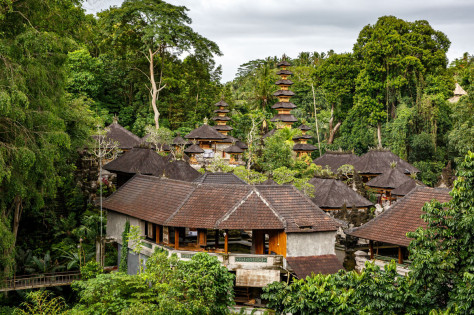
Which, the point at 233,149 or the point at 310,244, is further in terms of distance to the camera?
the point at 233,149

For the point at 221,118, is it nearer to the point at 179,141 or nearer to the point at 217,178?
the point at 179,141

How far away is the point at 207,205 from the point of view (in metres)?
20.3

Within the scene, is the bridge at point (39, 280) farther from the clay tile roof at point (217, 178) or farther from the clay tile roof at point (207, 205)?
the clay tile roof at point (217, 178)

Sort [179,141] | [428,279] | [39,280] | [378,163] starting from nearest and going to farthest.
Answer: [428,279] → [39,280] → [179,141] → [378,163]

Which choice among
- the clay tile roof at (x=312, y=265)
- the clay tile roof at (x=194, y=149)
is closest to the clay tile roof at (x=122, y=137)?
the clay tile roof at (x=194, y=149)

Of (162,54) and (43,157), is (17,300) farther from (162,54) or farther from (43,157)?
(162,54)

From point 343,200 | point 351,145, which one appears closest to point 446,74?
point 351,145

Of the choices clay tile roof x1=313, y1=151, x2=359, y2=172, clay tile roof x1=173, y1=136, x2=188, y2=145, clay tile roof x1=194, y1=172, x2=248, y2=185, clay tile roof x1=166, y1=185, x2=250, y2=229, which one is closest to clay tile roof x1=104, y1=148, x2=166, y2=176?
clay tile roof x1=194, y1=172, x2=248, y2=185

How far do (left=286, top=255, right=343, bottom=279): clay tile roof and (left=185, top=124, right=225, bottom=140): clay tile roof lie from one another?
24.8 m

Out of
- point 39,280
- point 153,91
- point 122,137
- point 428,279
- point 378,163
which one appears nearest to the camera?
point 428,279

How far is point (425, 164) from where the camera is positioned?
150ft

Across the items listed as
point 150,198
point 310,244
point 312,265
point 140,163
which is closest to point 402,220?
point 310,244

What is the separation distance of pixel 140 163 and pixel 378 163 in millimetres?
22508

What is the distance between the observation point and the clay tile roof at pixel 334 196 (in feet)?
103
